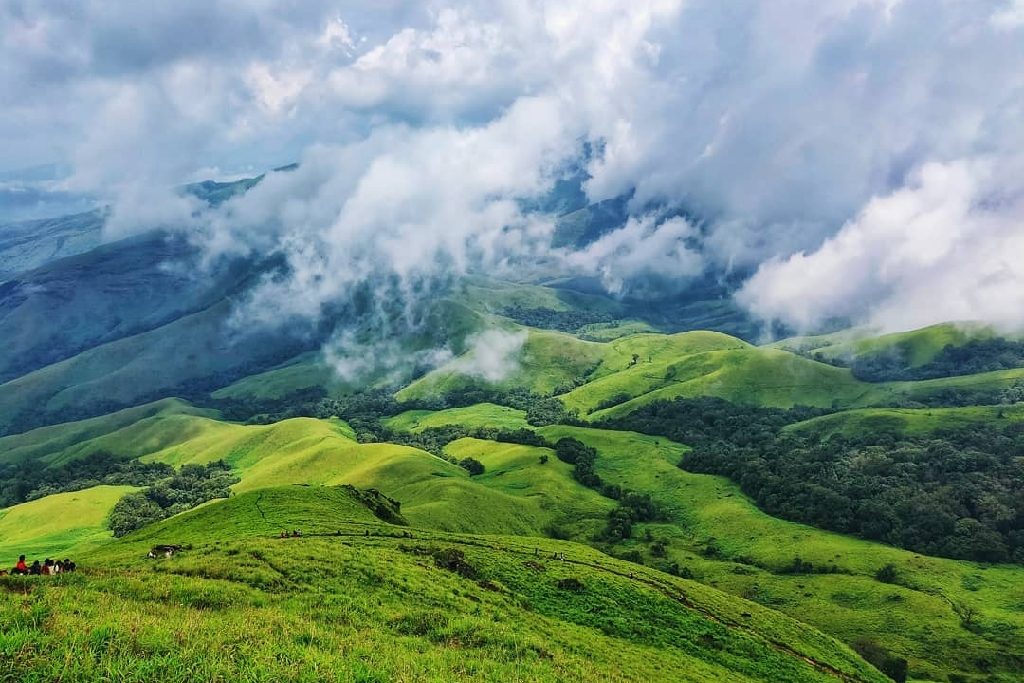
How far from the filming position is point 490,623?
33.7 m

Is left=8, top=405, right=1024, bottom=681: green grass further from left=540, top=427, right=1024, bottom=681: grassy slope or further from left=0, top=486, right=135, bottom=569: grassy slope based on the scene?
left=0, top=486, right=135, bottom=569: grassy slope

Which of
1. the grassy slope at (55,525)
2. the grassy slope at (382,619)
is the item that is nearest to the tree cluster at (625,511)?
the grassy slope at (382,619)

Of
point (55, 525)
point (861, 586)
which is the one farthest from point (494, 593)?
point (55, 525)

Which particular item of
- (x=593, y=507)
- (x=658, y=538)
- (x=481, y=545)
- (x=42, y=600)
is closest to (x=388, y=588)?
(x=42, y=600)

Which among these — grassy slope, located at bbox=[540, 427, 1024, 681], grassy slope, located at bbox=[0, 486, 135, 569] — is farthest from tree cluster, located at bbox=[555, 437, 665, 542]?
grassy slope, located at bbox=[0, 486, 135, 569]

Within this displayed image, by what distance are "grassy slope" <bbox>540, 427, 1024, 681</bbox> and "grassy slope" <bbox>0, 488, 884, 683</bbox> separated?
168 ft

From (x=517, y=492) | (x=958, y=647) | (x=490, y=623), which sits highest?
(x=517, y=492)

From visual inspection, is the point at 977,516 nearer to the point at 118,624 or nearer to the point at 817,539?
the point at 817,539

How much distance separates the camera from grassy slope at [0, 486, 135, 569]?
15412cm

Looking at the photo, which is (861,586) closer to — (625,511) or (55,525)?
(625,511)

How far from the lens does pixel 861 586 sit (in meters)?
125

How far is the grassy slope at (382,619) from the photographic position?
18.1 metres

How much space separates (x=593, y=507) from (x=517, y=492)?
23909 millimetres

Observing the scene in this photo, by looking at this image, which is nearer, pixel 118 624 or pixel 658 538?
pixel 118 624
